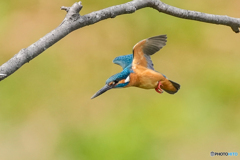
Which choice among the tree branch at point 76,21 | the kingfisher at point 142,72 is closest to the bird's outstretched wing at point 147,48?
the kingfisher at point 142,72

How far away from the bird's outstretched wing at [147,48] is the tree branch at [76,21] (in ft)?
0.36

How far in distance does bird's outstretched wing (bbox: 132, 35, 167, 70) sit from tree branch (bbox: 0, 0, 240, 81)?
4.3 inches

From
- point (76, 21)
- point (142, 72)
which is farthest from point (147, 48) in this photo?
point (76, 21)

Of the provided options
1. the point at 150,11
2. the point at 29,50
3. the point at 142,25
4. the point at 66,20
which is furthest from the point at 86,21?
the point at 150,11

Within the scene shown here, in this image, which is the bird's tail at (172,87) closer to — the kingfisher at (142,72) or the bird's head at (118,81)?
the kingfisher at (142,72)

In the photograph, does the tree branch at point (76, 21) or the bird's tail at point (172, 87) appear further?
the bird's tail at point (172, 87)

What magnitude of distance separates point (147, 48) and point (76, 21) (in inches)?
8.0

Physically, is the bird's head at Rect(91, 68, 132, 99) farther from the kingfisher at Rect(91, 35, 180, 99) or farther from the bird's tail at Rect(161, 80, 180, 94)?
the bird's tail at Rect(161, 80, 180, 94)

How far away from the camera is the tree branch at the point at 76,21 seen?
2.16ft

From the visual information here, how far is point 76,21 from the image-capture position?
748mm

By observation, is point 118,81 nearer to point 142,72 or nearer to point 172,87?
point 142,72

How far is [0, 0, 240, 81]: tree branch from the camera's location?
66 cm

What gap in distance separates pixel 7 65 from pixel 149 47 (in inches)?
14.3

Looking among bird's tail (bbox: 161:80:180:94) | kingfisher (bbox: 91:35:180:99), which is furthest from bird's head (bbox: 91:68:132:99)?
bird's tail (bbox: 161:80:180:94)
